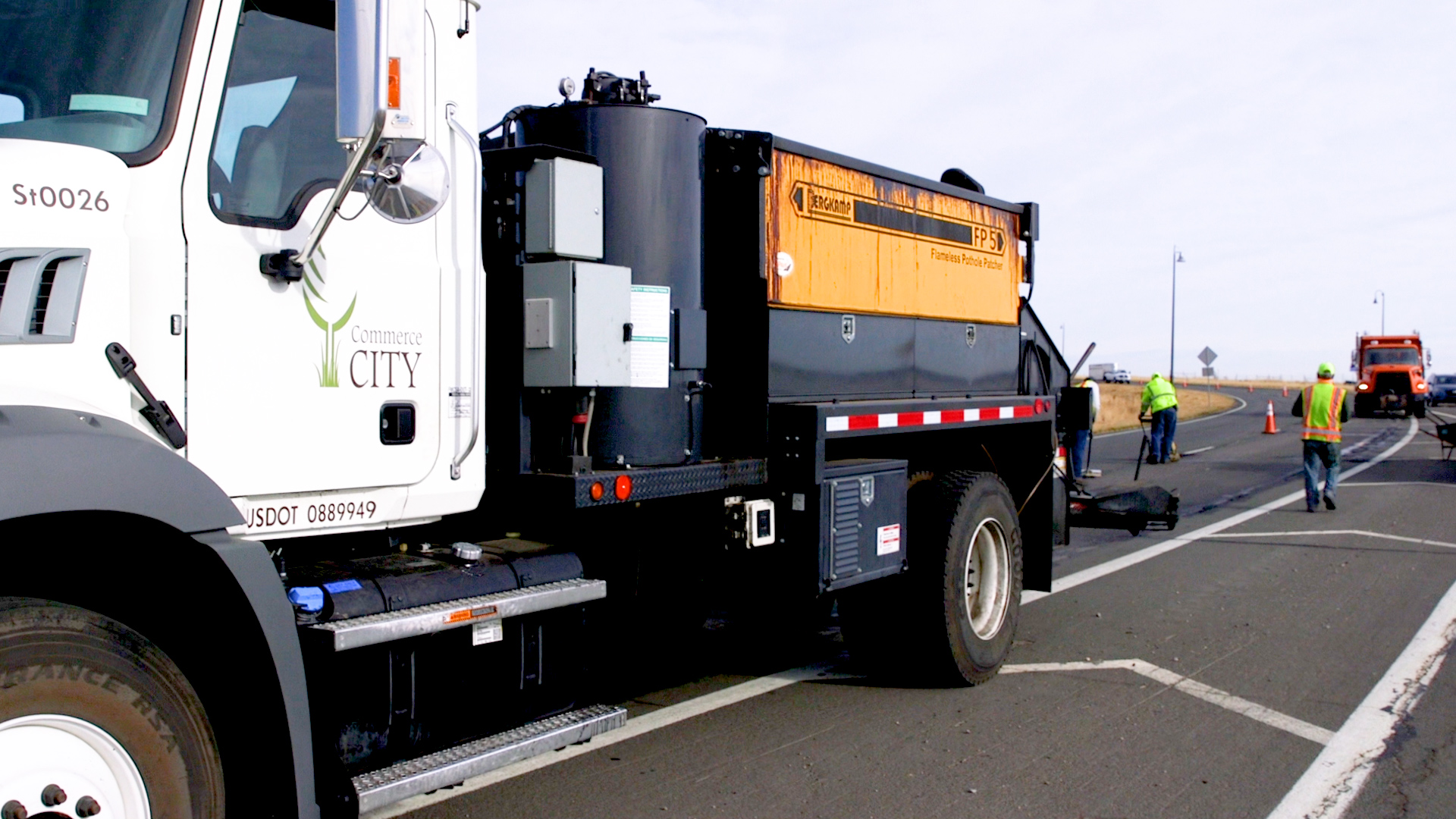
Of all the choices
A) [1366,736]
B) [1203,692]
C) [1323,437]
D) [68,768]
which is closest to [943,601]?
[1203,692]

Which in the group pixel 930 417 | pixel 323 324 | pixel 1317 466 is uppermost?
pixel 323 324

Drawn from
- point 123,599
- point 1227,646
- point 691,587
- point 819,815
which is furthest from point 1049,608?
point 123,599

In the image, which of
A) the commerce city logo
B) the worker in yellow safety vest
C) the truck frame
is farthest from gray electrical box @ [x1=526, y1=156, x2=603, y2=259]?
the worker in yellow safety vest

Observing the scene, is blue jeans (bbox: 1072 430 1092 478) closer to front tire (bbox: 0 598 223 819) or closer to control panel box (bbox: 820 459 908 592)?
control panel box (bbox: 820 459 908 592)

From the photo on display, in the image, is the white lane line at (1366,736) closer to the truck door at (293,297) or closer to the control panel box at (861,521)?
the control panel box at (861,521)

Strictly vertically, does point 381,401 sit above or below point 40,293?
below

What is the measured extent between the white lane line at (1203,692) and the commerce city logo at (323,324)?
14.2ft

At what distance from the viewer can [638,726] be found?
5.42 m

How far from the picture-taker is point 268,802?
10.2ft

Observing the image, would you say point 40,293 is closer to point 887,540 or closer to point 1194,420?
point 887,540

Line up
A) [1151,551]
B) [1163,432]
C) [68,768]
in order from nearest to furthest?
1. [68,768]
2. [1151,551]
3. [1163,432]

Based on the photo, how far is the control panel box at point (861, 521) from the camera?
5344 mm

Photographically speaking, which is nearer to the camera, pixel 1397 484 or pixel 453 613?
pixel 453 613

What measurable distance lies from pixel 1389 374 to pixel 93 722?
43329 millimetres
